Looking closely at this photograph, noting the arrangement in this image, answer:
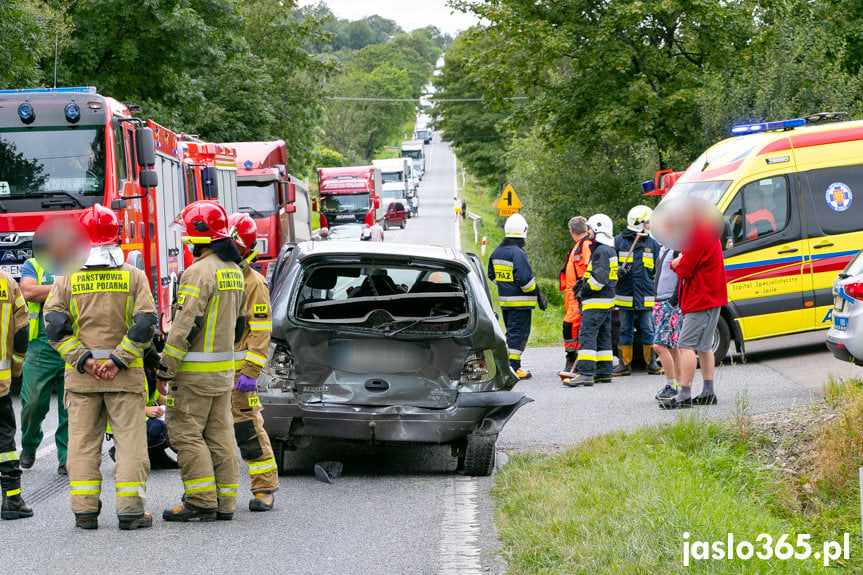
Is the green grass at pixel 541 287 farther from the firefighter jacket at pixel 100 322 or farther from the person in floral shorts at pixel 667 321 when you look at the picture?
the firefighter jacket at pixel 100 322

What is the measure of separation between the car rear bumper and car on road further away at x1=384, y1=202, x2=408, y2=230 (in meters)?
48.3

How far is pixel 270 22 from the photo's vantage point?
40.7 metres

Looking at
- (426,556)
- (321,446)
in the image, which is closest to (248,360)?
(426,556)

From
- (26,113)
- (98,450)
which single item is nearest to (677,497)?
(98,450)

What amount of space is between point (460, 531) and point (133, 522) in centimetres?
188

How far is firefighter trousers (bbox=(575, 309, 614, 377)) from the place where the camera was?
11219 mm

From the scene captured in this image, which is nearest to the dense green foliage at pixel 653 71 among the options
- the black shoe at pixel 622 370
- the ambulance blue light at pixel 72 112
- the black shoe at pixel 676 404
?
the black shoe at pixel 622 370

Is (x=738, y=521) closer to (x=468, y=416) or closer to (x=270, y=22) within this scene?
(x=468, y=416)

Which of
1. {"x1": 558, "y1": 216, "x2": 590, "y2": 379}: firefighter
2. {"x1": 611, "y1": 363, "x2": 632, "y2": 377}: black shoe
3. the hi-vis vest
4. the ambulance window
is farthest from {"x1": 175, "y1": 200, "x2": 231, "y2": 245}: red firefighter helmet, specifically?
the ambulance window

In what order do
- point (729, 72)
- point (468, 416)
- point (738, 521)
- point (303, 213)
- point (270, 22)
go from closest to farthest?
point (738, 521) → point (468, 416) → point (729, 72) → point (303, 213) → point (270, 22)

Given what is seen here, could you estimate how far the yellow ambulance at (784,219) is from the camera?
12.0 metres

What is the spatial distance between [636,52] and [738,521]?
778 inches

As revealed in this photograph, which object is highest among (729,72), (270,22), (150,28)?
(270,22)

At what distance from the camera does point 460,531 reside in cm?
600
